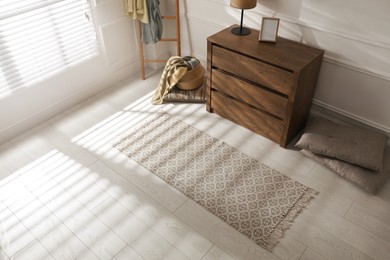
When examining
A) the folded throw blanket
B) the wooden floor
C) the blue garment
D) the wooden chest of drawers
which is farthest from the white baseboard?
the blue garment

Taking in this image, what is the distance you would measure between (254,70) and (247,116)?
44 cm

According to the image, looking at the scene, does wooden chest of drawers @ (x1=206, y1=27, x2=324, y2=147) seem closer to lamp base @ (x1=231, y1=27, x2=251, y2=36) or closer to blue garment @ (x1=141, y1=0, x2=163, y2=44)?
lamp base @ (x1=231, y1=27, x2=251, y2=36)

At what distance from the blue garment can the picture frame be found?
1.15 m

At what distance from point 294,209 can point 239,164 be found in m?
0.53

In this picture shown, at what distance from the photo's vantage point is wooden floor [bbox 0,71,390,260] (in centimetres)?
207

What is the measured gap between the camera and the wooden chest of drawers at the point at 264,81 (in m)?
2.44

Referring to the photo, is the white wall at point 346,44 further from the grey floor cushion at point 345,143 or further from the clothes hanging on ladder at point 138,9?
the clothes hanging on ladder at point 138,9

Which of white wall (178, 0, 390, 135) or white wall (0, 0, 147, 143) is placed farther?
white wall (0, 0, 147, 143)

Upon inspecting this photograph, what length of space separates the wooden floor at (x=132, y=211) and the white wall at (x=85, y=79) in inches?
7.6

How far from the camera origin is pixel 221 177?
251 cm

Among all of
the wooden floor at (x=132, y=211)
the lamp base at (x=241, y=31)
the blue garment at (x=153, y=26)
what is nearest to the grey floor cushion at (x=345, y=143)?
the wooden floor at (x=132, y=211)

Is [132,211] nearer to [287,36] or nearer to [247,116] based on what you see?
[247,116]

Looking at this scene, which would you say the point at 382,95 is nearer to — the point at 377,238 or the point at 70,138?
the point at 377,238

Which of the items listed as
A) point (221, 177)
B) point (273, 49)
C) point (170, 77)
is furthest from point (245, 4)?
point (221, 177)
